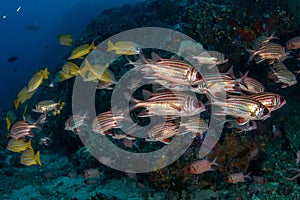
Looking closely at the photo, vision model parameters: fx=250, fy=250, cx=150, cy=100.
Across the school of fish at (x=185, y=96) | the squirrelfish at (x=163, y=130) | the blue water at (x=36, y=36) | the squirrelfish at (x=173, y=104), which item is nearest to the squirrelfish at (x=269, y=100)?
the school of fish at (x=185, y=96)

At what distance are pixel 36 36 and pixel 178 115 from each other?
52785mm

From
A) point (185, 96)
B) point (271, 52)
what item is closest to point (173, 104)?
point (185, 96)

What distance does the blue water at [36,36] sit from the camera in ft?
116

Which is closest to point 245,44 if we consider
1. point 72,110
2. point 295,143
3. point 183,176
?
point 295,143

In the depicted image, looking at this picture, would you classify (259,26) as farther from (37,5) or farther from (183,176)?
(37,5)

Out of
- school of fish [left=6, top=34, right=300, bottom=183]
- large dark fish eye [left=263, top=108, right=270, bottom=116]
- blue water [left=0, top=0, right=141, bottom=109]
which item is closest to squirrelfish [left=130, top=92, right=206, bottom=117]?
school of fish [left=6, top=34, right=300, bottom=183]

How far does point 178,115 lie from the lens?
3.55m

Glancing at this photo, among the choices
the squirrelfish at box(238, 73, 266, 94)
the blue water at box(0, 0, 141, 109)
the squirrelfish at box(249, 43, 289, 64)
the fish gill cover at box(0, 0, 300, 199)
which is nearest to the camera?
the fish gill cover at box(0, 0, 300, 199)

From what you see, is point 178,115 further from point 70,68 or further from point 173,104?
point 70,68

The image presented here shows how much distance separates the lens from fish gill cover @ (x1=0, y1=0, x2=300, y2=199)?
12.6 feet

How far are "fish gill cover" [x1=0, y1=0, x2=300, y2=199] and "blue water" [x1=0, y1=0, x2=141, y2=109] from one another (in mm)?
15755

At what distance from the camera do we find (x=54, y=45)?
3897 centimetres

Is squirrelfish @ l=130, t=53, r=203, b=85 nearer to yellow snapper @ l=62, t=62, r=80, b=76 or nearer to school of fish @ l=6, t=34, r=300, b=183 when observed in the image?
school of fish @ l=6, t=34, r=300, b=183

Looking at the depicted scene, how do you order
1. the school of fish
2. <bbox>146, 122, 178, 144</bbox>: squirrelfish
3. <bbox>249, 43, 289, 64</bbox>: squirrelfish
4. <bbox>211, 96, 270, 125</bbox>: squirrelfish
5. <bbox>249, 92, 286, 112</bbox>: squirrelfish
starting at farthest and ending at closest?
1. <bbox>249, 43, 289, 64</bbox>: squirrelfish
2. <bbox>146, 122, 178, 144</bbox>: squirrelfish
3. <bbox>249, 92, 286, 112</bbox>: squirrelfish
4. <bbox>211, 96, 270, 125</bbox>: squirrelfish
5. the school of fish
